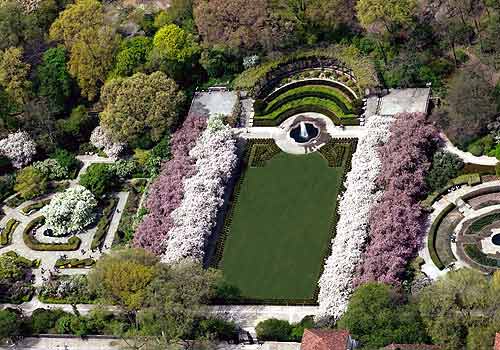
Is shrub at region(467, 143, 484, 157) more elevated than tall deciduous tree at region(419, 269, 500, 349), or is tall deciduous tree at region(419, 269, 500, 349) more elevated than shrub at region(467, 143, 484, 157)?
shrub at region(467, 143, 484, 157)

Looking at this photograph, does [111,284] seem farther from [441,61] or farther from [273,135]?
[441,61]

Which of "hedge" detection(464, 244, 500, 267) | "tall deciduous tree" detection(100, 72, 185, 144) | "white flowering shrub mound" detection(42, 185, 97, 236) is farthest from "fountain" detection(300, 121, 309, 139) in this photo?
"hedge" detection(464, 244, 500, 267)

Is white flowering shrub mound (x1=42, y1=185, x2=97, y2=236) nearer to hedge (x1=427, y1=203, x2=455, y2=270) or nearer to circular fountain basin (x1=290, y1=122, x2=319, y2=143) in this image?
circular fountain basin (x1=290, y1=122, x2=319, y2=143)

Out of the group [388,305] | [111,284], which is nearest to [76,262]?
[111,284]

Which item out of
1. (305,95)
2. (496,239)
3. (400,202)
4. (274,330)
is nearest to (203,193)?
(274,330)

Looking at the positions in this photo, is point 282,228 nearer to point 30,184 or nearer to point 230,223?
point 230,223

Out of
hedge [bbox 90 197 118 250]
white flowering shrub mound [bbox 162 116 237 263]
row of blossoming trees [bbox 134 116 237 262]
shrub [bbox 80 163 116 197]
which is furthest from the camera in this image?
shrub [bbox 80 163 116 197]
